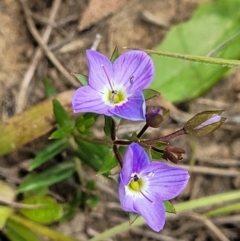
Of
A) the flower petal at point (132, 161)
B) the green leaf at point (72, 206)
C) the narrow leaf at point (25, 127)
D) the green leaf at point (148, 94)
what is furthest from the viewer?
the green leaf at point (72, 206)

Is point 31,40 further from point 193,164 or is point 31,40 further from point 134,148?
point 134,148

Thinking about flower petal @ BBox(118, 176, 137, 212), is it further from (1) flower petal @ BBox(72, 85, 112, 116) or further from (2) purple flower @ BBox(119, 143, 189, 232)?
(1) flower petal @ BBox(72, 85, 112, 116)

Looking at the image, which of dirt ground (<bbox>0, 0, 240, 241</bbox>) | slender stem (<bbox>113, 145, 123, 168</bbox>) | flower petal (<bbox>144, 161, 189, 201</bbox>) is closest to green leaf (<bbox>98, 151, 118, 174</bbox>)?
slender stem (<bbox>113, 145, 123, 168</bbox>)

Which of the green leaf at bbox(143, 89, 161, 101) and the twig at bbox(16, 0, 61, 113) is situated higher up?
the green leaf at bbox(143, 89, 161, 101)

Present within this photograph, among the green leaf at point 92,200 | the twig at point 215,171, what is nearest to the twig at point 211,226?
the twig at point 215,171

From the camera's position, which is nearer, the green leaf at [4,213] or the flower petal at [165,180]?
the flower petal at [165,180]

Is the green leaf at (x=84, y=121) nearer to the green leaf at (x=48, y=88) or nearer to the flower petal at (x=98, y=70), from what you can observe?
the flower petal at (x=98, y=70)
